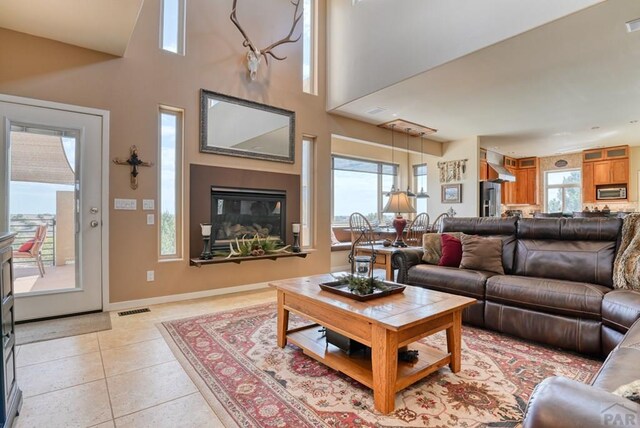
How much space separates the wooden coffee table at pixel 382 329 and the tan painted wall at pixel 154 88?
2108 millimetres

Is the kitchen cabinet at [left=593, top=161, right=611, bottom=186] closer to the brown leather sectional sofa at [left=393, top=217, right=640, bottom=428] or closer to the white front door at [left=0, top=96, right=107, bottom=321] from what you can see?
the brown leather sectional sofa at [left=393, top=217, right=640, bottom=428]

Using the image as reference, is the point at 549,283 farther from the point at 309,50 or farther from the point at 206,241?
the point at 309,50

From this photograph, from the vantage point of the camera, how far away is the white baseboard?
3.59 metres

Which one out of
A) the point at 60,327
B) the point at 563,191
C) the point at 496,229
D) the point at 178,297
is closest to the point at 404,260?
the point at 496,229

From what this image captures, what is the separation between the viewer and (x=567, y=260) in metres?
2.90

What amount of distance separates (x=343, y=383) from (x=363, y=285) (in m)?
0.61

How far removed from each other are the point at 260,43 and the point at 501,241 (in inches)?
159

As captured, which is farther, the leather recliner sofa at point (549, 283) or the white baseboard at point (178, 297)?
the white baseboard at point (178, 297)

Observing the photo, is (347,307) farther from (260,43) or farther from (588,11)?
(260,43)

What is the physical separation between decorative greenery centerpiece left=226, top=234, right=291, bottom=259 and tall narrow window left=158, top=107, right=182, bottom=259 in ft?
2.28

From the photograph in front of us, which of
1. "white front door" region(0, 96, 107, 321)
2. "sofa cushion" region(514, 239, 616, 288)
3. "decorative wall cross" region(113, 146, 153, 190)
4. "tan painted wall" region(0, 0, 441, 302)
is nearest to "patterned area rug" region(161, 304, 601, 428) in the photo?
"sofa cushion" region(514, 239, 616, 288)

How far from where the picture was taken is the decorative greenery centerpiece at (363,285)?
2.18 meters

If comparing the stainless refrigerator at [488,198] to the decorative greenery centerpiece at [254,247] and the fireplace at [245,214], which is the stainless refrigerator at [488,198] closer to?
the fireplace at [245,214]

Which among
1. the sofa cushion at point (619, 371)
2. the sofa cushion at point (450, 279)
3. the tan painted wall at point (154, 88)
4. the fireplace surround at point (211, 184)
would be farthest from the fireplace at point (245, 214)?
the sofa cushion at point (619, 371)
